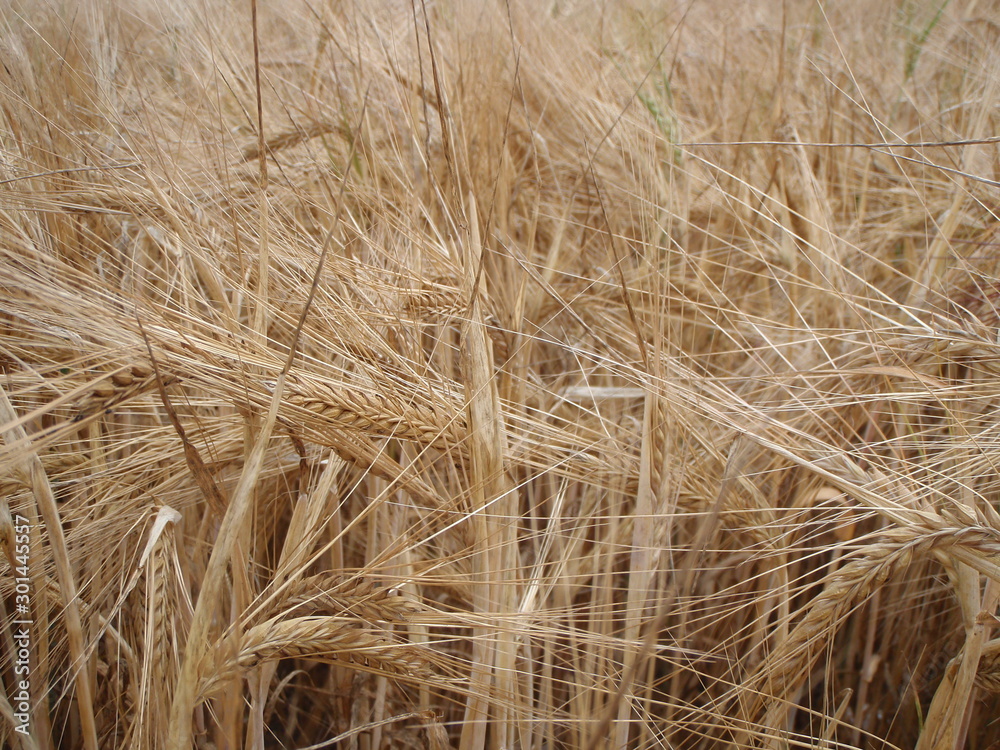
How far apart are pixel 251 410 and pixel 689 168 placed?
1.03 meters

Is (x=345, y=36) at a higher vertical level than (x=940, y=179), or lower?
higher

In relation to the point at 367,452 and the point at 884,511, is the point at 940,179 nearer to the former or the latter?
the point at 884,511

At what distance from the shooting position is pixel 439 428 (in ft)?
2.27

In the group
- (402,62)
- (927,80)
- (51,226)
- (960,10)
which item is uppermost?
(960,10)

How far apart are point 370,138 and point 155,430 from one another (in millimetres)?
546

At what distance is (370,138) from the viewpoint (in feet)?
3.32

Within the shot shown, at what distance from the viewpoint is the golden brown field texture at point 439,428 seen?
603 mm

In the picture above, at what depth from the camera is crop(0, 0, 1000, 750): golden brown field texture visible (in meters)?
0.60

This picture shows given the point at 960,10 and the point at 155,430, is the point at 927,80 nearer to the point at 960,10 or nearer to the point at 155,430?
the point at 960,10

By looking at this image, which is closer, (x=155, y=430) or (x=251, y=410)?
(x=251, y=410)

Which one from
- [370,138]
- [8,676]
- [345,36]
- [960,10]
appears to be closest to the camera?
[8,676]

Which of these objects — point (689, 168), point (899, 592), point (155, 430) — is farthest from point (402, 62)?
point (899, 592)

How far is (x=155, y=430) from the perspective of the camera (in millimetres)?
698

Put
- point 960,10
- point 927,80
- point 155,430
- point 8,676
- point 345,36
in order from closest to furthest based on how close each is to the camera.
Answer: point 155,430
point 8,676
point 345,36
point 927,80
point 960,10
